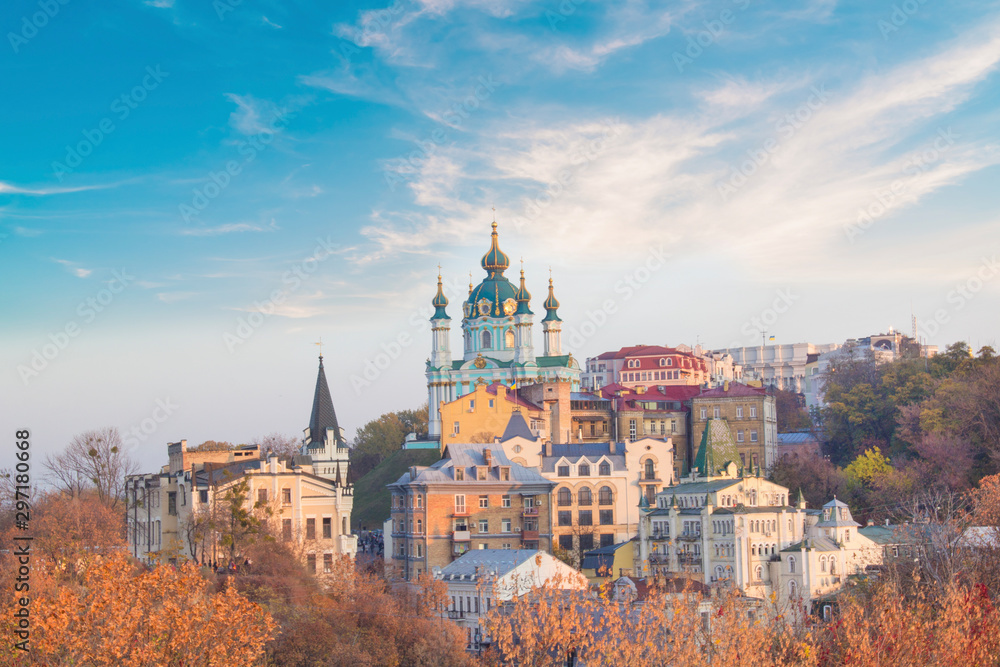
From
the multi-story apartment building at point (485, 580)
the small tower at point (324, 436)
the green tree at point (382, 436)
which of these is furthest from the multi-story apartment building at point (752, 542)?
the green tree at point (382, 436)

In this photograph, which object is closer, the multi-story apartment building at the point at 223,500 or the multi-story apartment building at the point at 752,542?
the multi-story apartment building at the point at 223,500

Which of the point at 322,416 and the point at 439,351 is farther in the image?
the point at 439,351

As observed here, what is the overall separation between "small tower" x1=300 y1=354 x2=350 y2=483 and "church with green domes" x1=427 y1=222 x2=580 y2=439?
2668 cm

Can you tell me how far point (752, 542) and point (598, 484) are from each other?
13.6 m

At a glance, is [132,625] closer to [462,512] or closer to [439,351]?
[462,512]

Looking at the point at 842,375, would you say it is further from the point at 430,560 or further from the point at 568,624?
the point at 568,624

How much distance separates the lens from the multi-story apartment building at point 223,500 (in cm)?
5744

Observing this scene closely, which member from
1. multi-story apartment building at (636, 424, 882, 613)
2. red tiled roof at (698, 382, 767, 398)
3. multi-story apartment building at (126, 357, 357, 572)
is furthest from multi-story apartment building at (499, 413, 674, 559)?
multi-story apartment building at (126, 357, 357, 572)

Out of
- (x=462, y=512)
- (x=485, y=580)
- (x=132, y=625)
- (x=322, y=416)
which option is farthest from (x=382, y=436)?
(x=132, y=625)

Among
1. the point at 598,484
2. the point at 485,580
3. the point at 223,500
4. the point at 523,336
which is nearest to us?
the point at 485,580

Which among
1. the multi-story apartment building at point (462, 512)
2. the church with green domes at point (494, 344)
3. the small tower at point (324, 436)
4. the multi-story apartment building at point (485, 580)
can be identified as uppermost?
the church with green domes at point (494, 344)

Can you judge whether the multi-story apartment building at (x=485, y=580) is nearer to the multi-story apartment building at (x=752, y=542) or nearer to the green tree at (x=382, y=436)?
the multi-story apartment building at (x=752, y=542)

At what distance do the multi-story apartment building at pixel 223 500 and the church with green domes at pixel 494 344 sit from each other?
151ft

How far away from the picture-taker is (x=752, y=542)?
211ft
